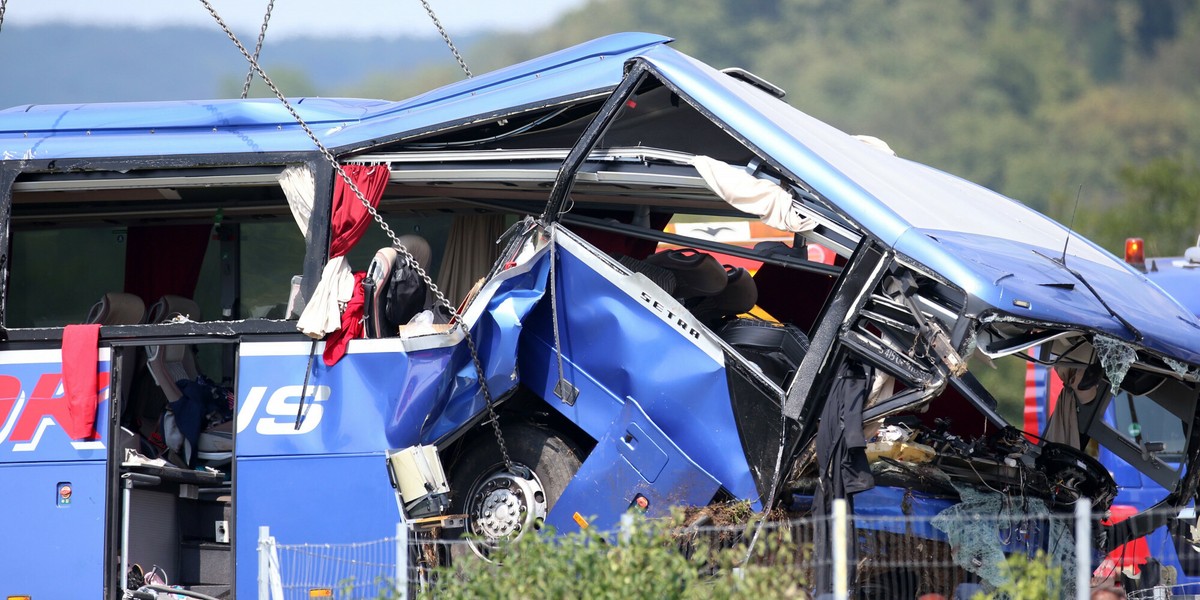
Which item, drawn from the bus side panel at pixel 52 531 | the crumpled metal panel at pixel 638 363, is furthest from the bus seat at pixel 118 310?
the crumpled metal panel at pixel 638 363

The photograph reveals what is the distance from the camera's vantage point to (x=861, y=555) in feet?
24.7

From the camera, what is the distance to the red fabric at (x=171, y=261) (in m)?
9.72

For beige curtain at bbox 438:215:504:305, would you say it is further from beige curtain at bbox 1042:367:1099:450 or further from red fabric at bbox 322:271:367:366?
beige curtain at bbox 1042:367:1099:450

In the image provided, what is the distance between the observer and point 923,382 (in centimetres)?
655

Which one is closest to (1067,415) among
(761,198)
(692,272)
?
(692,272)

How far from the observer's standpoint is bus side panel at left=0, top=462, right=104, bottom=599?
7.62 meters

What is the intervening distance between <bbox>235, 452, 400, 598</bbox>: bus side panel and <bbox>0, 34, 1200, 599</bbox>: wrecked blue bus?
2cm

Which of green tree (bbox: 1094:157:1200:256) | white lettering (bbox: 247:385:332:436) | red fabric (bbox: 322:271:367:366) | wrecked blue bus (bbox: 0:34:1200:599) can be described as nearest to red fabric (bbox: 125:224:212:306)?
wrecked blue bus (bbox: 0:34:1200:599)

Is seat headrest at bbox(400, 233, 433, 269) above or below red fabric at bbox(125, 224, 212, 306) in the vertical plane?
below

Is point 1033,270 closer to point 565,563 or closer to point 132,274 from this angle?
point 565,563

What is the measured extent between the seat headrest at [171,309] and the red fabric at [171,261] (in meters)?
0.23

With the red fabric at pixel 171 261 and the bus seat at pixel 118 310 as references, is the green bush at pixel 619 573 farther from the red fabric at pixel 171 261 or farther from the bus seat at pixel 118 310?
the red fabric at pixel 171 261

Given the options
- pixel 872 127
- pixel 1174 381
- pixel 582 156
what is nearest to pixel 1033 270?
pixel 1174 381

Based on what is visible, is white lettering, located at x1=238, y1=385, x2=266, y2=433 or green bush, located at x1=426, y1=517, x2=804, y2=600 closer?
green bush, located at x1=426, y1=517, x2=804, y2=600
